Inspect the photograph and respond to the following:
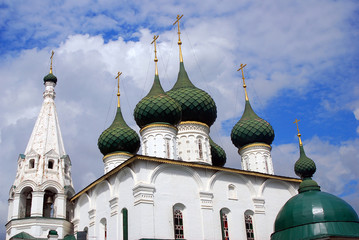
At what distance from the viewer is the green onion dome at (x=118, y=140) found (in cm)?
1817

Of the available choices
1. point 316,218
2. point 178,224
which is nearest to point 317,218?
point 316,218

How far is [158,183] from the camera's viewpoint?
44.5ft

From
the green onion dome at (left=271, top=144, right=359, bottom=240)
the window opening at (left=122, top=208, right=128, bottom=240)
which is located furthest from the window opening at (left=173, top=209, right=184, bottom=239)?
the green onion dome at (left=271, top=144, right=359, bottom=240)

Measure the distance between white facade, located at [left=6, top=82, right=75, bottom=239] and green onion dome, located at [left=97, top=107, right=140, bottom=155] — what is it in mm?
1478

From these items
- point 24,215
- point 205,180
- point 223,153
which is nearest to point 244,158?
point 223,153

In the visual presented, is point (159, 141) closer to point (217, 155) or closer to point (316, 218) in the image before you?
point (217, 155)

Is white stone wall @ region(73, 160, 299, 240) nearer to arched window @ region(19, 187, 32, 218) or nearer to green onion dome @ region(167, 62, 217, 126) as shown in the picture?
arched window @ region(19, 187, 32, 218)

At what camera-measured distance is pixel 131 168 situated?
13.7 meters

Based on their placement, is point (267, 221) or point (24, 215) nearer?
point (267, 221)

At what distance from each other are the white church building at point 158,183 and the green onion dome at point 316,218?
5.77ft

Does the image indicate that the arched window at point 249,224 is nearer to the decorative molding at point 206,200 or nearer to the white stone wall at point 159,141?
the decorative molding at point 206,200

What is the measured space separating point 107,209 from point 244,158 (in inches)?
269

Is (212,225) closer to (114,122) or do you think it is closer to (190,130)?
(190,130)

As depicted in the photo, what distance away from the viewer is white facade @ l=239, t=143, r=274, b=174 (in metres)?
18.7
